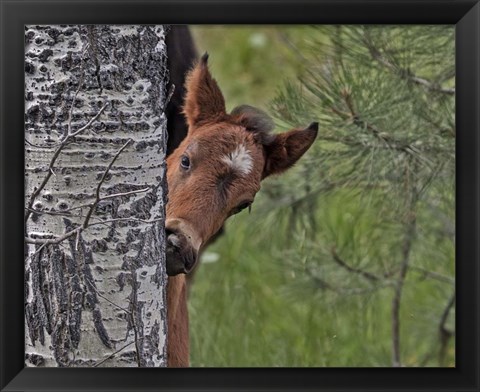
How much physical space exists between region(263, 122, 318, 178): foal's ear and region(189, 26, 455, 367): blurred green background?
0.48 feet

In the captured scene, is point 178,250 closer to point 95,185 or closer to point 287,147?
point 95,185

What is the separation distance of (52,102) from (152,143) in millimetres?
144

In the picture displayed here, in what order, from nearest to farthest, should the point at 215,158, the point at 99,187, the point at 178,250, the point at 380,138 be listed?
the point at 99,187
the point at 178,250
the point at 215,158
the point at 380,138

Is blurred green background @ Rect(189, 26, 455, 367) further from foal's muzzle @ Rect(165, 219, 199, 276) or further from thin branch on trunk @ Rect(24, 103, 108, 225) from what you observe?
thin branch on trunk @ Rect(24, 103, 108, 225)

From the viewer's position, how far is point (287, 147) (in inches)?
71.6

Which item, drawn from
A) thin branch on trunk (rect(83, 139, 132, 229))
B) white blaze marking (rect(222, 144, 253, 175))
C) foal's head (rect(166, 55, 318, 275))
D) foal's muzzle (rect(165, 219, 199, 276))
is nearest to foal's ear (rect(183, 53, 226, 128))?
foal's head (rect(166, 55, 318, 275))

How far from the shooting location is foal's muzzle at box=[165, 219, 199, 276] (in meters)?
1.55

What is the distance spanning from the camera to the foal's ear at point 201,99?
1.84 metres
